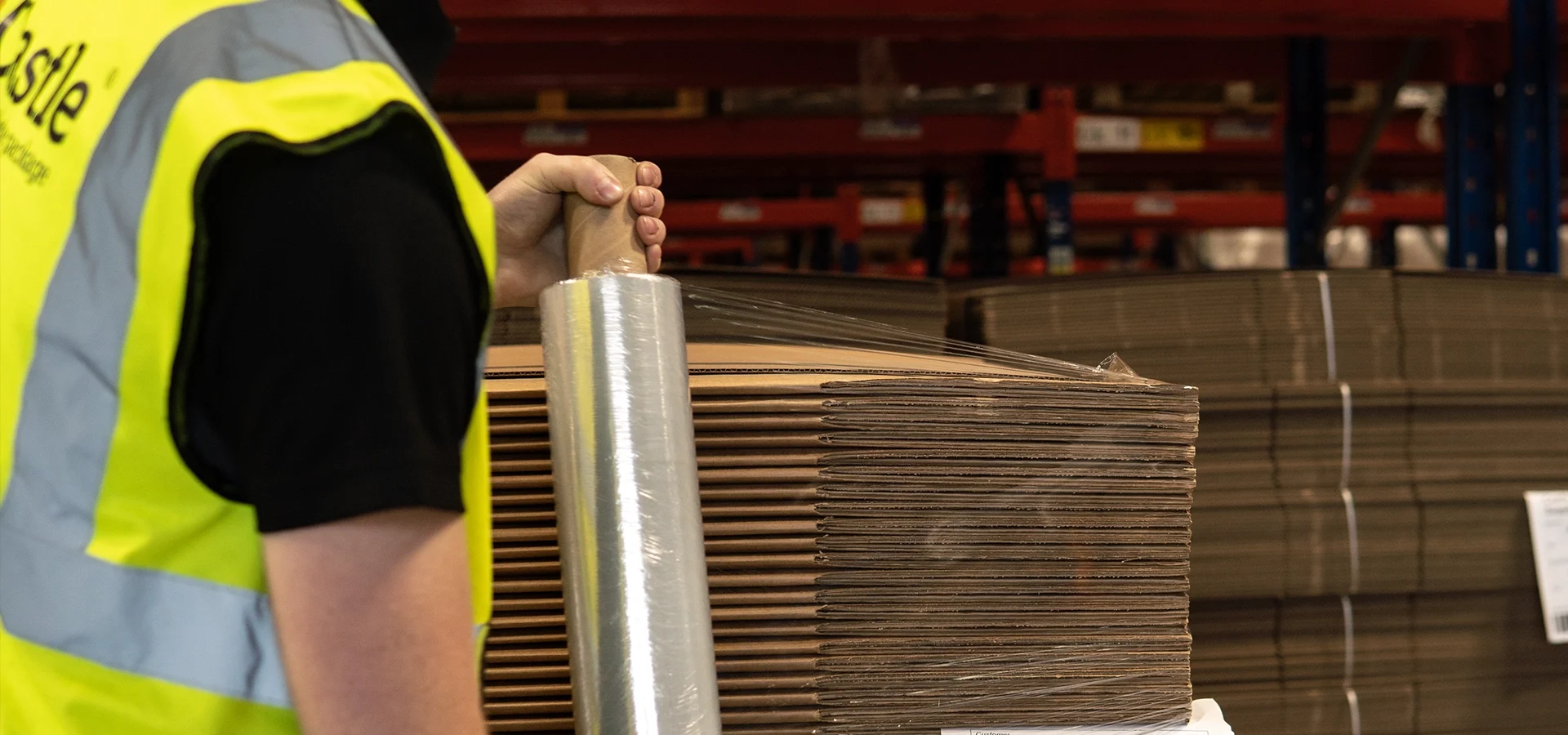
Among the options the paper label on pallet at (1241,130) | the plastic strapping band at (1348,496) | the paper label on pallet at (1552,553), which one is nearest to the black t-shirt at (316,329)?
the plastic strapping band at (1348,496)

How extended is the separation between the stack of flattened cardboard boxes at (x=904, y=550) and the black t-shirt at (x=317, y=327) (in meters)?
0.58

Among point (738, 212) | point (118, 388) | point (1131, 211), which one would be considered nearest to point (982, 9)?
point (118, 388)

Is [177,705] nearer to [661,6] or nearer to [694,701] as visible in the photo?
[694,701]

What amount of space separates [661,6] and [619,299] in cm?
243

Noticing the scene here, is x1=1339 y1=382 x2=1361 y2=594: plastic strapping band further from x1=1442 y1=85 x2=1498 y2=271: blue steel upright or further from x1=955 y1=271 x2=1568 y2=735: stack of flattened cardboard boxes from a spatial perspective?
x1=1442 y1=85 x2=1498 y2=271: blue steel upright

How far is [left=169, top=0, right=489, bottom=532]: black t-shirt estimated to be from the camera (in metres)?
0.73

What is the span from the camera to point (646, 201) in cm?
120

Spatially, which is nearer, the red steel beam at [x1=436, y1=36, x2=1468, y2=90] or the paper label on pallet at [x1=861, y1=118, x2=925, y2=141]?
the red steel beam at [x1=436, y1=36, x2=1468, y2=90]

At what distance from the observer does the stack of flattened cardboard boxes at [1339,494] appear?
2605 mm

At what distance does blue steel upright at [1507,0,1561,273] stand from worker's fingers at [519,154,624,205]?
3.20 m

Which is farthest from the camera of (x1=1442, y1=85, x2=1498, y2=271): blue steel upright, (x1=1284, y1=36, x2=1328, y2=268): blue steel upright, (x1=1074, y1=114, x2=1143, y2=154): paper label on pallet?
(x1=1074, y1=114, x2=1143, y2=154): paper label on pallet

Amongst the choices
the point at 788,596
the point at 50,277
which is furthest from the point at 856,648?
the point at 50,277

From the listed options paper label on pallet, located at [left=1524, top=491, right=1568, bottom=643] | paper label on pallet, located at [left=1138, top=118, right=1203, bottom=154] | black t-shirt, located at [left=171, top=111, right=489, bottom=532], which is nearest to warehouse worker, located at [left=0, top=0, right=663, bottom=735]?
black t-shirt, located at [left=171, top=111, right=489, bottom=532]

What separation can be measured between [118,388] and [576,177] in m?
0.51
